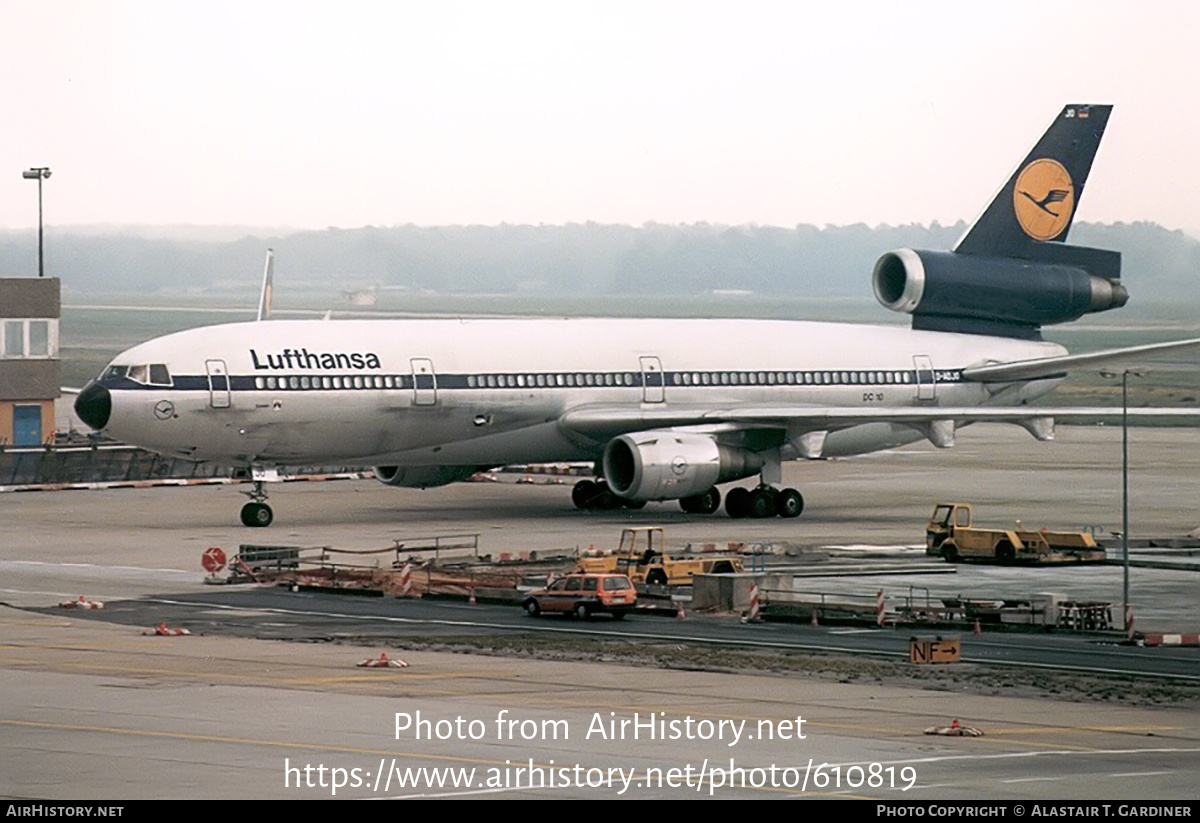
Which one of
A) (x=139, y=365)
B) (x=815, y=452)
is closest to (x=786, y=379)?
(x=815, y=452)

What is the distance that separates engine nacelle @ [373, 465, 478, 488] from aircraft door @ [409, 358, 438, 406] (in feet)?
14.1

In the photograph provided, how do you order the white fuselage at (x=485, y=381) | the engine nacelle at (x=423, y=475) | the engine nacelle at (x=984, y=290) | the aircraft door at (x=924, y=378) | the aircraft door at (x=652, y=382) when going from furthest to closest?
the engine nacelle at (x=984, y=290) → the aircraft door at (x=924, y=378) → the engine nacelle at (x=423, y=475) → the aircraft door at (x=652, y=382) → the white fuselage at (x=485, y=381)

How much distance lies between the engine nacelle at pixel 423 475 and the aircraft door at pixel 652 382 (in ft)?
16.5

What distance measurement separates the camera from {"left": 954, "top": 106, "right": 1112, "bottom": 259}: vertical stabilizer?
66250mm

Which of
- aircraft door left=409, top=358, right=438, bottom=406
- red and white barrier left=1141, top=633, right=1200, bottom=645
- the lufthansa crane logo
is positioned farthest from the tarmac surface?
the lufthansa crane logo

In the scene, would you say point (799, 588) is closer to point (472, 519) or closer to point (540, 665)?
point (540, 665)

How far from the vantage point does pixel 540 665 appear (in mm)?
32062

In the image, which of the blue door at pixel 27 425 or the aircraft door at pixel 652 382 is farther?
the blue door at pixel 27 425

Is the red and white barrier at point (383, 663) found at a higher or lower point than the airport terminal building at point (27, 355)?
lower

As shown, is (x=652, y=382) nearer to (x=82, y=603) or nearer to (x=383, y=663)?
(x=82, y=603)

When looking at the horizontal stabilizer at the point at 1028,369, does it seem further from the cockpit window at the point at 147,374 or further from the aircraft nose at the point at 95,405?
the aircraft nose at the point at 95,405

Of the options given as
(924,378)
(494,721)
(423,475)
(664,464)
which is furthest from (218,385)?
(494,721)

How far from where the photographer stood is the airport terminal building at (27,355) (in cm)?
7612

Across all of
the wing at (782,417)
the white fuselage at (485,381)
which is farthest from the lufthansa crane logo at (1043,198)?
the wing at (782,417)
